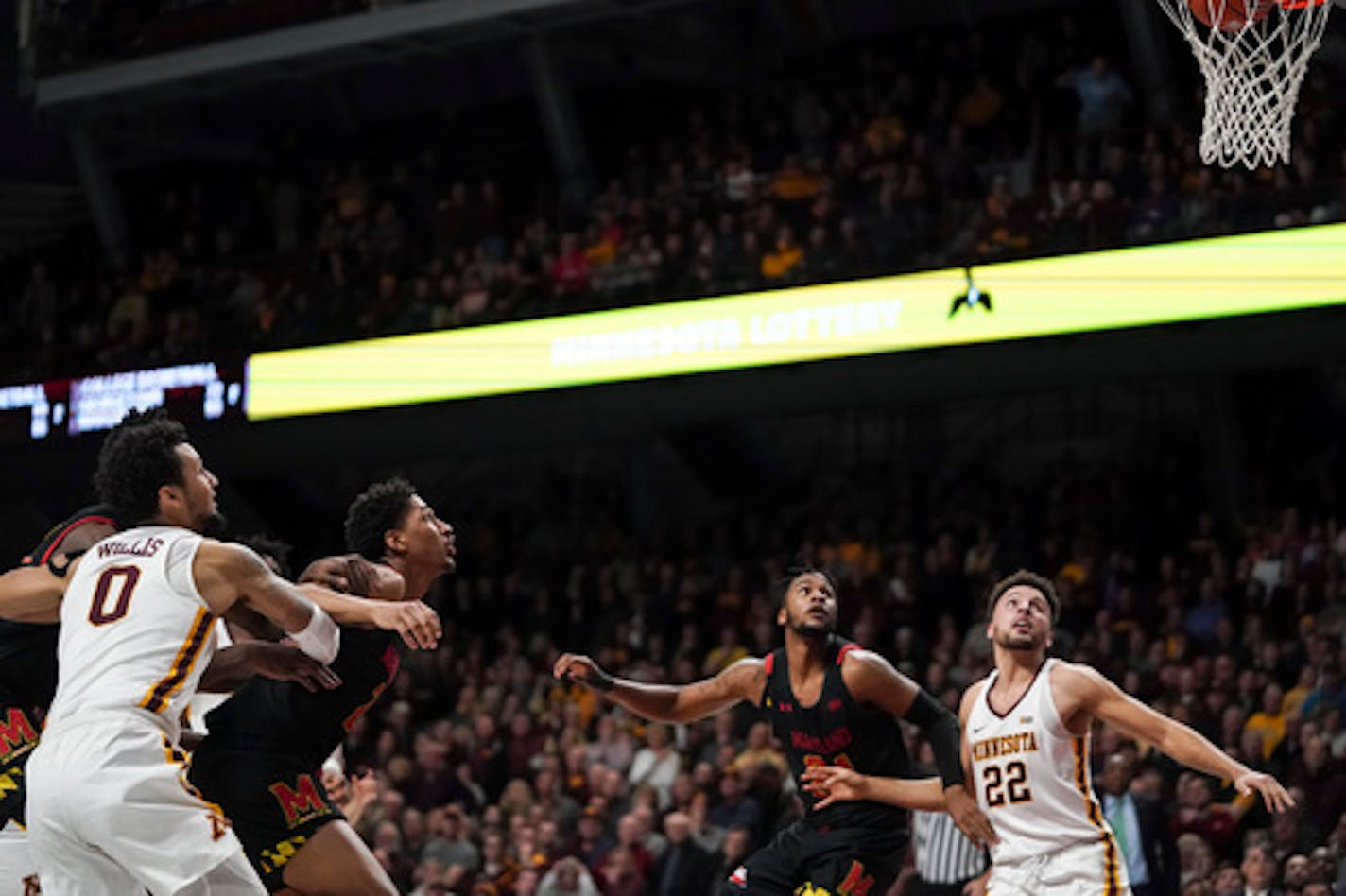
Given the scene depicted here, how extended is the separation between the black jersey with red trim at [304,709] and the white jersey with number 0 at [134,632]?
98 centimetres

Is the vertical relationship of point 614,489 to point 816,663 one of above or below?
above

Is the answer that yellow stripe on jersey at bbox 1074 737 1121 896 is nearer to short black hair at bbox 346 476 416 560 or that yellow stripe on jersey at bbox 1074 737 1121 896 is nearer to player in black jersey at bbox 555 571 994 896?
player in black jersey at bbox 555 571 994 896

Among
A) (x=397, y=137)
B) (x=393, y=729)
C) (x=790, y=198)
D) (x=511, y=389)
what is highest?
(x=397, y=137)

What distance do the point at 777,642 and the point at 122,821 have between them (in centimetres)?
1009

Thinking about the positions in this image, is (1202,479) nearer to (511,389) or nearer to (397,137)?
(511,389)

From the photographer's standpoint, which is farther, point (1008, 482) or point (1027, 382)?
point (1008, 482)

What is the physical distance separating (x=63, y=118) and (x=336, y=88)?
3052 millimetres

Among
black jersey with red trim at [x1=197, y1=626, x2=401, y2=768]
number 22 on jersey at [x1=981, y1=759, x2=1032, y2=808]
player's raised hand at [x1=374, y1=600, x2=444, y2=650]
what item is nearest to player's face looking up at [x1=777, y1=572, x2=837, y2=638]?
number 22 on jersey at [x1=981, y1=759, x2=1032, y2=808]

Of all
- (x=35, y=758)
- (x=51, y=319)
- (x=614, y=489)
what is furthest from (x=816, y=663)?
(x=51, y=319)

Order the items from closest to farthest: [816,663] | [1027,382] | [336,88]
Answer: [816,663]
[1027,382]
[336,88]

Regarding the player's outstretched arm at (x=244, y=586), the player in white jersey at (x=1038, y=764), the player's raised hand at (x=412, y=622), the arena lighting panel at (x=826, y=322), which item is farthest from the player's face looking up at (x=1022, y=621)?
the arena lighting panel at (x=826, y=322)

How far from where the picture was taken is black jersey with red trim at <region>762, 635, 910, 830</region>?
24.9 feet

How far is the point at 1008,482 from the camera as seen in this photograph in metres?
17.3

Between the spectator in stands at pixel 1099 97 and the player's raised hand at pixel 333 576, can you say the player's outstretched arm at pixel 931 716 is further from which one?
the spectator in stands at pixel 1099 97
